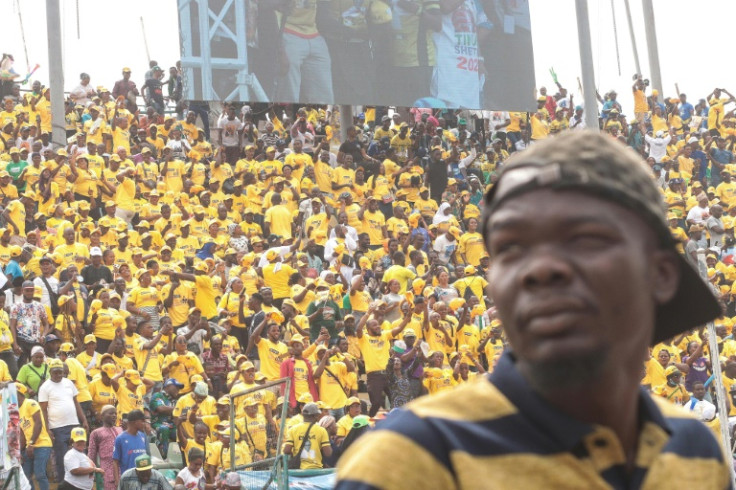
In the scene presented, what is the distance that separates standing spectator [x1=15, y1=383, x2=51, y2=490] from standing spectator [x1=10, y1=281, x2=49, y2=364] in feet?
5.56

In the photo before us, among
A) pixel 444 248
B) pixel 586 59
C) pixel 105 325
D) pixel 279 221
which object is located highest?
pixel 586 59

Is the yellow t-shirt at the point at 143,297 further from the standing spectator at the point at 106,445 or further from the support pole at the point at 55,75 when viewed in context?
the support pole at the point at 55,75

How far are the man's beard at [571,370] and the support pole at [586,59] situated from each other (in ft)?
58.1

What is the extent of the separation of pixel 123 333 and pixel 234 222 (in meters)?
5.16

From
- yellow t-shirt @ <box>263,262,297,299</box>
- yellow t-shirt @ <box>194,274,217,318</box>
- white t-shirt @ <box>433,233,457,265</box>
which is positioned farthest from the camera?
white t-shirt @ <box>433,233,457,265</box>

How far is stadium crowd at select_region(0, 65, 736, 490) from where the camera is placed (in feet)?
40.9

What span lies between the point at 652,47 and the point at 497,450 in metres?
28.5

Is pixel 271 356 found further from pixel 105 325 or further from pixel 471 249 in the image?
pixel 471 249

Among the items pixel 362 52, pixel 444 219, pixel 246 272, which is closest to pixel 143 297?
pixel 246 272

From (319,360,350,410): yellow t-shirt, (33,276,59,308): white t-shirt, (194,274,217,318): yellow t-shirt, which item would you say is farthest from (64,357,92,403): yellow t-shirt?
(194,274,217,318): yellow t-shirt

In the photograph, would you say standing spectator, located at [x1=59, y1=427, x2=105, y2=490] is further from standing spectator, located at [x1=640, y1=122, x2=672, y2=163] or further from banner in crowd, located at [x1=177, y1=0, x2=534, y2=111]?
standing spectator, located at [x1=640, y1=122, x2=672, y2=163]

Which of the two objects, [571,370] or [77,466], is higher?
[571,370]

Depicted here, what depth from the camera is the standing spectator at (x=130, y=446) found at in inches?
464

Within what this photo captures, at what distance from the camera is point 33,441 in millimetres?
11859
